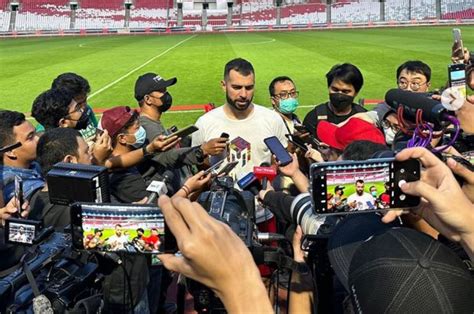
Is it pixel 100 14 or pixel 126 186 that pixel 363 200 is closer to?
pixel 126 186

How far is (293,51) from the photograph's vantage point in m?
22.5

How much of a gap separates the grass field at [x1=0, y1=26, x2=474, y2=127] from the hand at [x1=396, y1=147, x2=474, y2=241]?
847 cm

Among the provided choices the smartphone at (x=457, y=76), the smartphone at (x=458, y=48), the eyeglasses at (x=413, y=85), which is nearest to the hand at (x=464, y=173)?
the smartphone at (x=457, y=76)

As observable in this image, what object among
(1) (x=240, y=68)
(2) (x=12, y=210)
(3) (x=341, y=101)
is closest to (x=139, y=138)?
(1) (x=240, y=68)

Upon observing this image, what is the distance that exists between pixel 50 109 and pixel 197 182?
2.19 meters

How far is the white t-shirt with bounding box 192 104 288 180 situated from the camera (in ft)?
13.9

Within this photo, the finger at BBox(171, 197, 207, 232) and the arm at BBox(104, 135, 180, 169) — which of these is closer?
the finger at BBox(171, 197, 207, 232)

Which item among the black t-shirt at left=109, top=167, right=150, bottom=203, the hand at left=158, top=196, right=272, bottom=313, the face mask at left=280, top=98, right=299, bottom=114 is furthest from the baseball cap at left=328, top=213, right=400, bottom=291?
the face mask at left=280, top=98, right=299, bottom=114

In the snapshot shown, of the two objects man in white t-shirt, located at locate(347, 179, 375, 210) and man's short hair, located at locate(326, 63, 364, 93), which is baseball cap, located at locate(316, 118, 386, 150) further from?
man's short hair, located at locate(326, 63, 364, 93)

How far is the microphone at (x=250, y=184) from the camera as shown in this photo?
2.87 m

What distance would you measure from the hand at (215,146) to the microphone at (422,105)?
185 centimetres

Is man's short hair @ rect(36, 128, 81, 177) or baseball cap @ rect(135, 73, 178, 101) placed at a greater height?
baseball cap @ rect(135, 73, 178, 101)

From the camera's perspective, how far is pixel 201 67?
18203 millimetres

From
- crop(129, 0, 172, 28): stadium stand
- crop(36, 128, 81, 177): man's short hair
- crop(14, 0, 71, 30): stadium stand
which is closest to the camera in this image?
crop(36, 128, 81, 177): man's short hair
